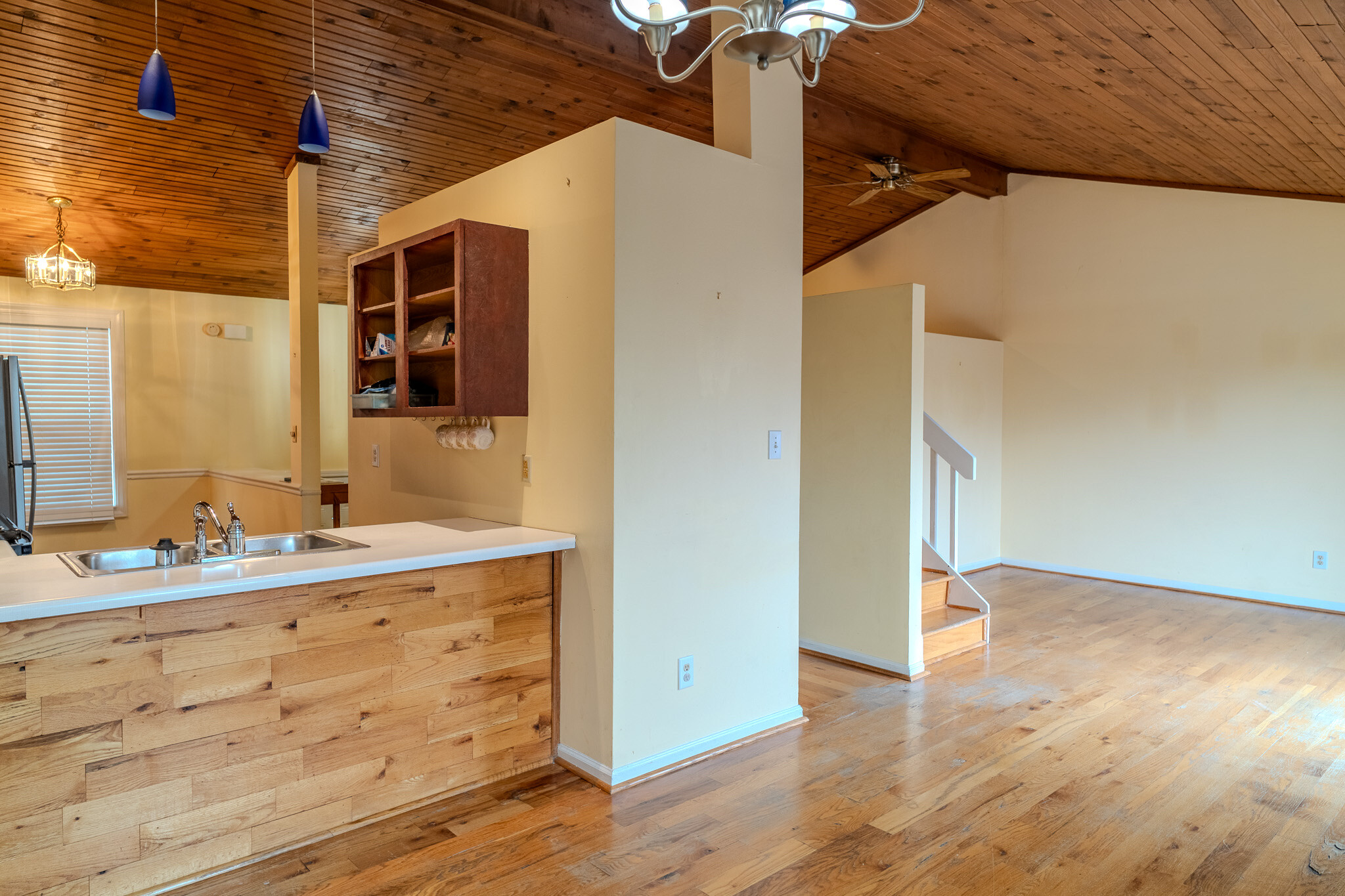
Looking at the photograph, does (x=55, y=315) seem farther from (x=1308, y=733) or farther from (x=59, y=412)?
(x=1308, y=733)

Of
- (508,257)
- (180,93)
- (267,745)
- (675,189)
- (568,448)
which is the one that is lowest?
(267,745)

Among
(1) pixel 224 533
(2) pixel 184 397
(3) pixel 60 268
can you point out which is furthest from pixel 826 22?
(2) pixel 184 397

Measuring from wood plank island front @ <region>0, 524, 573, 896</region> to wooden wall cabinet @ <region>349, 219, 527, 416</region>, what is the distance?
0.53 m

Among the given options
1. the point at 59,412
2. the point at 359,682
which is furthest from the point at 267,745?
the point at 59,412

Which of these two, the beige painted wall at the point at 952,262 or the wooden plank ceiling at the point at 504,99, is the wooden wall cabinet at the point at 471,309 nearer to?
the wooden plank ceiling at the point at 504,99

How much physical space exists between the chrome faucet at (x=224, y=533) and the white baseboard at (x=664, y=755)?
130 cm

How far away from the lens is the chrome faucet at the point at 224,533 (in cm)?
255

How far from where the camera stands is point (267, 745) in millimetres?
2340

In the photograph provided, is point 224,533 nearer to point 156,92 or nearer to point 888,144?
point 156,92

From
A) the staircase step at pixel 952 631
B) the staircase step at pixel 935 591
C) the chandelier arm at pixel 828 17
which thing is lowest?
the staircase step at pixel 952 631

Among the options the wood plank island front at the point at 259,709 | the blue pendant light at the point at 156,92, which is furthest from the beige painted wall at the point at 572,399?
the blue pendant light at the point at 156,92

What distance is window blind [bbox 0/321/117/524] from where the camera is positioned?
21.2 ft

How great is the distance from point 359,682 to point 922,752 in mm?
2038

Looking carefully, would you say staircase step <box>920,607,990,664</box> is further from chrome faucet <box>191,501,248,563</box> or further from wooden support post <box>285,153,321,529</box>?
wooden support post <box>285,153,321,529</box>
